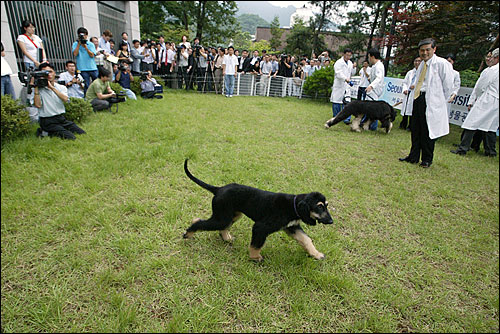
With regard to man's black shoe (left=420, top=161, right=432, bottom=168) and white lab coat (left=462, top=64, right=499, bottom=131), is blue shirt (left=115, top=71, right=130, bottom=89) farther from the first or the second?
white lab coat (left=462, top=64, right=499, bottom=131)

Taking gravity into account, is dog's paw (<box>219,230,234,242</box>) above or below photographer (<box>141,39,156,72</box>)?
below

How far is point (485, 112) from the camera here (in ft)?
21.1

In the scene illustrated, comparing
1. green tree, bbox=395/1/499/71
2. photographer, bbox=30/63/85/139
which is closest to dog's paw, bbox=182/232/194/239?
photographer, bbox=30/63/85/139

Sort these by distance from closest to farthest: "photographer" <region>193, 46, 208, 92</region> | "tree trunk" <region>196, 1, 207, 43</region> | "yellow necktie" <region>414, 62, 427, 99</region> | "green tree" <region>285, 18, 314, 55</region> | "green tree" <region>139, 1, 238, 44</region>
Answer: "yellow necktie" <region>414, 62, 427, 99</region> → "photographer" <region>193, 46, 208, 92</region> → "green tree" <region>139, 1, 238, 44</region> → "tree trunk" <region>196, 1, 207, 43</region> → "green tree" <region>285, 18, 314, 55</region>

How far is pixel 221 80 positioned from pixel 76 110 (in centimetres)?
876

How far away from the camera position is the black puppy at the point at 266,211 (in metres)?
2.51

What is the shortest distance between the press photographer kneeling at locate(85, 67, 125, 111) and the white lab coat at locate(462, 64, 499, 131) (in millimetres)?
9228

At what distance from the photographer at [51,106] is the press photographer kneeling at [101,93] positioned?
2067 millimetres

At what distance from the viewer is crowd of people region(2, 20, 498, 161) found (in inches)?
209

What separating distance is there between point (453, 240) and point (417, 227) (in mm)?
400

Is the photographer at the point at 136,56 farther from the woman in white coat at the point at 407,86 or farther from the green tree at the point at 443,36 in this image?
the green tree at the point at 443,36

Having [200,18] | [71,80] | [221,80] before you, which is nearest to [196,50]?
[221,80]

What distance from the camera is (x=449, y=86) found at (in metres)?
5.19

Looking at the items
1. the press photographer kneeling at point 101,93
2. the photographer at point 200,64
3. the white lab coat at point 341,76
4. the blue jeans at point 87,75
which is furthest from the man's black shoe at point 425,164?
the photographer at point 200,64
